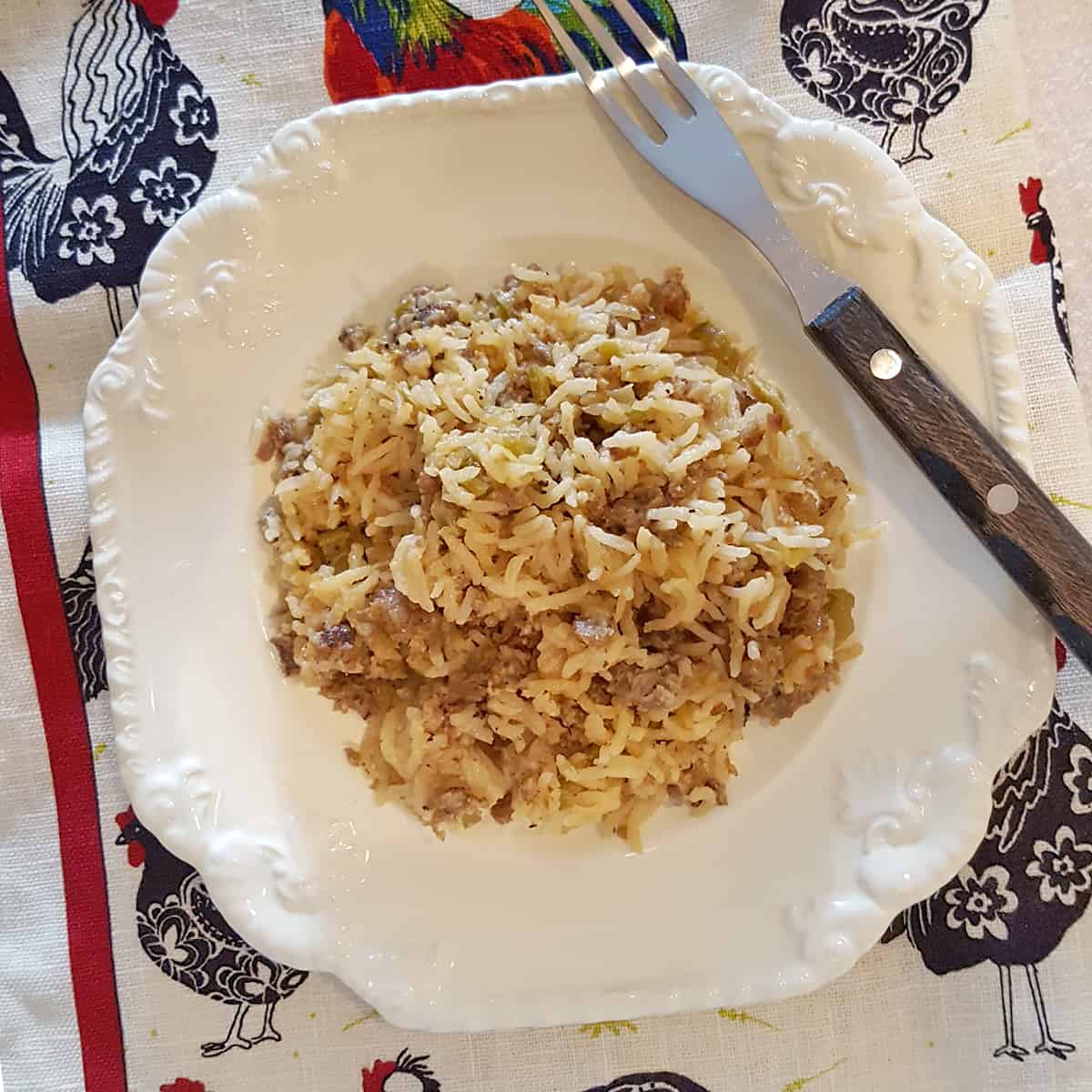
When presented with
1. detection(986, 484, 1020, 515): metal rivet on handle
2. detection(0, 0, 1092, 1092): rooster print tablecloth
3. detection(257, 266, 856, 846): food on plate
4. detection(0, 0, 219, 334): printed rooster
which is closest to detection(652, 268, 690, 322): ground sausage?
detection(257, 266, 856, 846): food on plate

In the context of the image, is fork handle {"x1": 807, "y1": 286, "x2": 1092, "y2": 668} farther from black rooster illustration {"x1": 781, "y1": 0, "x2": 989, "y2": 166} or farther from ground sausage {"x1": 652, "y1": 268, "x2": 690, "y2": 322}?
black rooster illustration {"x1": 781, "y1": 0, "x2": 989, "y2": 166}

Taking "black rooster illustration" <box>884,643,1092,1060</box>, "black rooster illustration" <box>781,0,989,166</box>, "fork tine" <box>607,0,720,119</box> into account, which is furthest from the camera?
"black rooster illustration" <box>781,0,989,166</box>

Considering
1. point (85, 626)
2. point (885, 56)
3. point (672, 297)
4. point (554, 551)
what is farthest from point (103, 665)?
point (885, 56)

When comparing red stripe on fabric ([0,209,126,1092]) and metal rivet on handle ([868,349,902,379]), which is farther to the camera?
red stripe on fabric ([0,209,126,1092])

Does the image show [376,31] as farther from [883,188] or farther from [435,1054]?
[435,1054]

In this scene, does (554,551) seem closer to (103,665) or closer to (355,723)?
(355,723)

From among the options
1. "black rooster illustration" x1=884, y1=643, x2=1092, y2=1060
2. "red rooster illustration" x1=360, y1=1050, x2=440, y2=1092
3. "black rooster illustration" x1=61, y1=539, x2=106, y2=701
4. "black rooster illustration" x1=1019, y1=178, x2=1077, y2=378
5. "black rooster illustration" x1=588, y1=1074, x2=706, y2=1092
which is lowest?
"black rooster illustration" x1=588, y1=1074, x2=706, y2=1092
